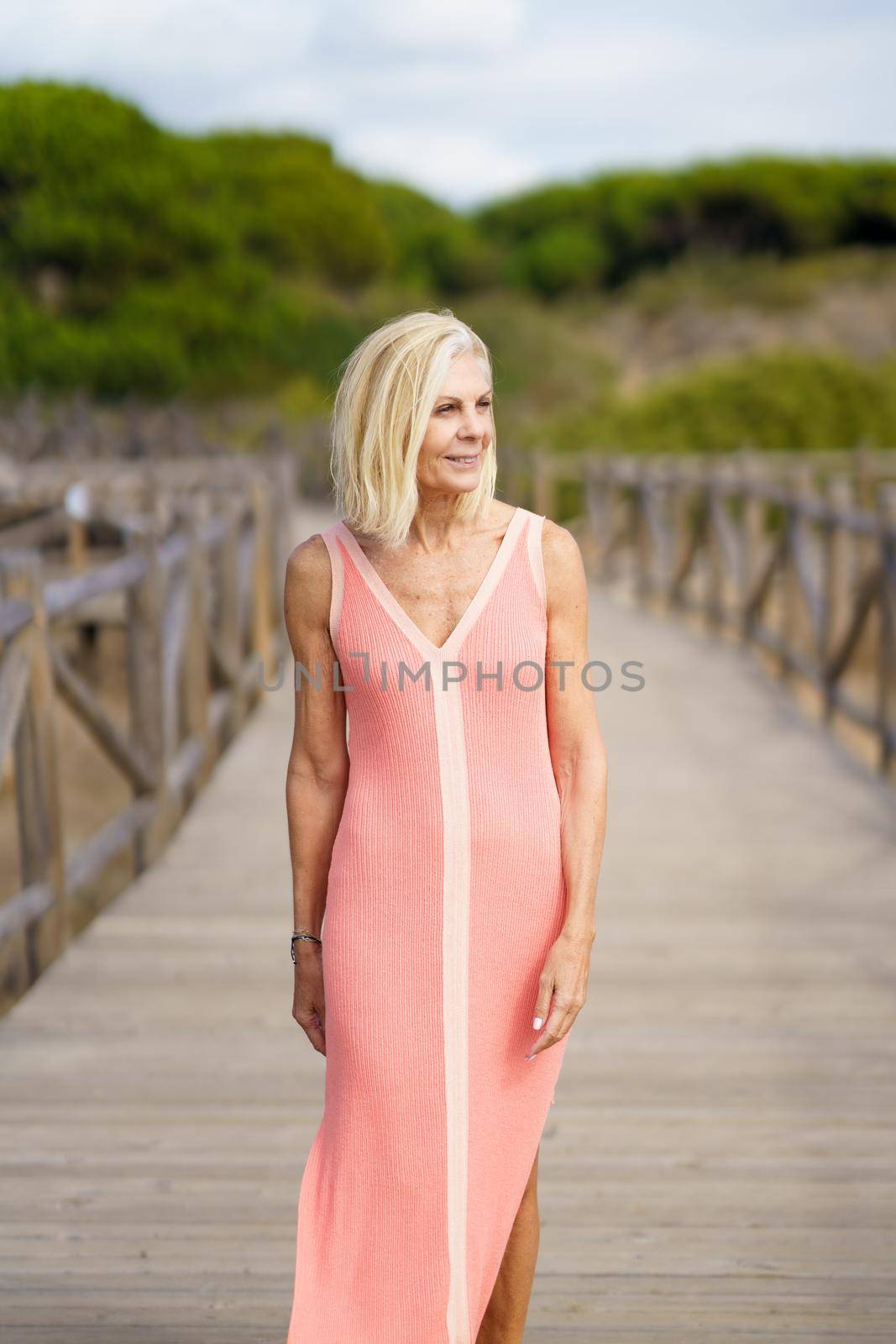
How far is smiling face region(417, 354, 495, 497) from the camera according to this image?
2.01 meters

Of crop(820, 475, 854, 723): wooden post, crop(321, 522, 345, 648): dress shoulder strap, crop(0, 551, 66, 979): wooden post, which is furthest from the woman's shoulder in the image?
crop(820, 475, 854, 723): wooden post

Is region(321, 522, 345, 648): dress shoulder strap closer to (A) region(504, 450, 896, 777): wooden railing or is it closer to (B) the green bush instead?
(A) region(504, 450, 896, 777): wooden railing

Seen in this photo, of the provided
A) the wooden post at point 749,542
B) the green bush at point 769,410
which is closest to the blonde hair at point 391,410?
the wooden post at point 749,542

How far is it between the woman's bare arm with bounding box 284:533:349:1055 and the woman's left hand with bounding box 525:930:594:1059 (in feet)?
0.99

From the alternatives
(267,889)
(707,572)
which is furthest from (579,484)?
(267,889)

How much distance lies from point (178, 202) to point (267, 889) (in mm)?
30404

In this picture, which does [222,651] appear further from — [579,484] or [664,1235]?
[579,484]

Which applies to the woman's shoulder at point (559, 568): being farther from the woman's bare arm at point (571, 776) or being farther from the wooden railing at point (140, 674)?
the wooden railing at point (140, 674)

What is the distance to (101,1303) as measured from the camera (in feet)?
8.44

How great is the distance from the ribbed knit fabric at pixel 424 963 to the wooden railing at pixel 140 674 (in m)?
1.94

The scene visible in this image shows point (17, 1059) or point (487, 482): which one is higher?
point (487, 482)

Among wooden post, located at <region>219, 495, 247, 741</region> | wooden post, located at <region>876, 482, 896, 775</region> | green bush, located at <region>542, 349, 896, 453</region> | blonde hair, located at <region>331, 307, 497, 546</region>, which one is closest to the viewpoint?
blonde hair, located at <region>331, 307, 497, 546</region>

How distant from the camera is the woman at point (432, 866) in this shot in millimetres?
2033

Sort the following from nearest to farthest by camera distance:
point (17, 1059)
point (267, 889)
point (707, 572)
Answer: point (17, 1059)
point (267, 889)
point (707, 572)
